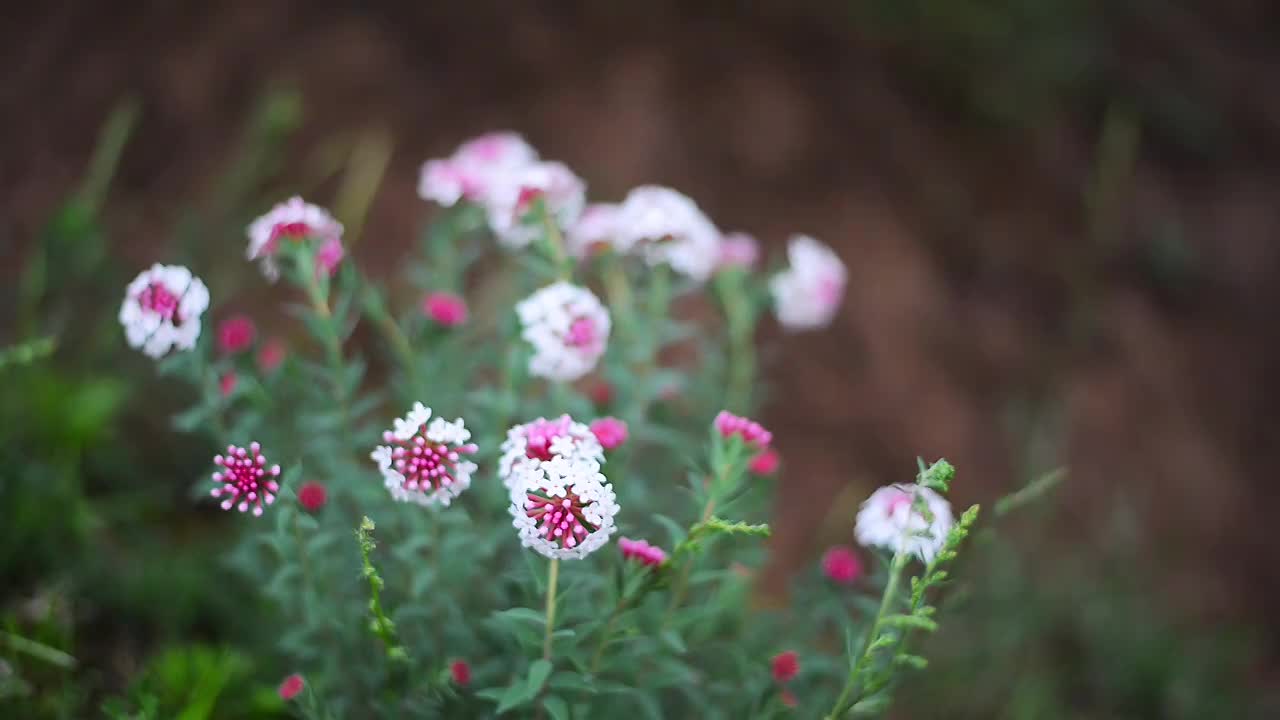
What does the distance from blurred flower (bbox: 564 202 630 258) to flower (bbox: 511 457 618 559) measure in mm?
842

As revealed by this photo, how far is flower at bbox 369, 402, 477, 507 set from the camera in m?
1.34

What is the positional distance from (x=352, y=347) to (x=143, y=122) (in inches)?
39.2

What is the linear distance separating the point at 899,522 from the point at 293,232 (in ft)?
3.35

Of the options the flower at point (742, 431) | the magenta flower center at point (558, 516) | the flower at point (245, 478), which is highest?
the flower at point (742, 431)

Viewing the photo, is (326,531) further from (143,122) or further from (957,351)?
(957,351)

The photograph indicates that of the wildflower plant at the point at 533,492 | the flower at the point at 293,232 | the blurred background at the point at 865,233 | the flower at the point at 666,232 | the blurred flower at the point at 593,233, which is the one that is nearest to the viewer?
the wildflower plant at the point at 533,492

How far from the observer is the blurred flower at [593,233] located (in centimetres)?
206

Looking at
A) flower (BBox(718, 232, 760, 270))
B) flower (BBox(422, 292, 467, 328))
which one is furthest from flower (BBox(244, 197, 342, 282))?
flower (BBox(718, 232, 760, 270))

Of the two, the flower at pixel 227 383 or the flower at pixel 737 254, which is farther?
the flower at pixel 737 254

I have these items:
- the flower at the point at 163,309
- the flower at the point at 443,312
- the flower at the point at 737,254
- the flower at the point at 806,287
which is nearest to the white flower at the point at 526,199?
the flower at the point at 443,312

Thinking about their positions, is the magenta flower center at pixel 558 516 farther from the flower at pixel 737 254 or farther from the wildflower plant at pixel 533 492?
the flower at pixel 737 254

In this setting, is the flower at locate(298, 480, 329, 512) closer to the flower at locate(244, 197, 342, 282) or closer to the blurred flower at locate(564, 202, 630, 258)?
the flower at locate(244, 197, 342, 282)

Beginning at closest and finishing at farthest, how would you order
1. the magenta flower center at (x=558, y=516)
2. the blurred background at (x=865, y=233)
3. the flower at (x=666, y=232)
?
the magenta flower center at (x=558, y=516) → the flower at (x=666, y=232) → the blurred background at (x=865, y=233)

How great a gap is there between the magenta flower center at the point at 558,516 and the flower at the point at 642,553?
14cm
